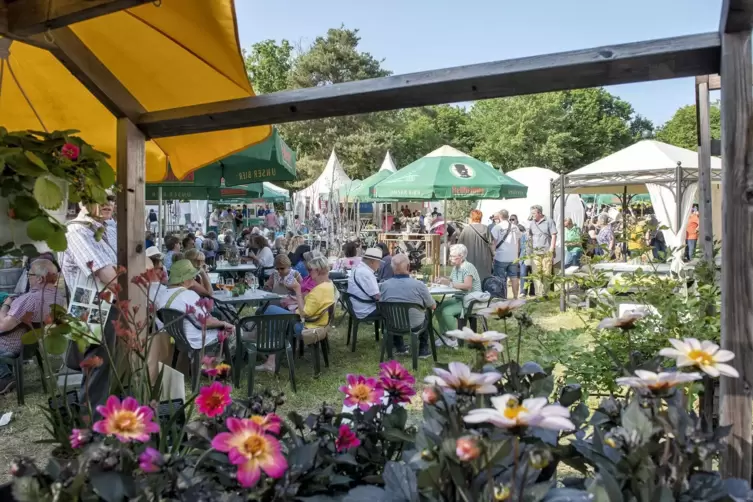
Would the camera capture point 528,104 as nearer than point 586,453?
No

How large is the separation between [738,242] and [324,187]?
687 inches

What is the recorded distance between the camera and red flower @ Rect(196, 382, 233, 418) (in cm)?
139

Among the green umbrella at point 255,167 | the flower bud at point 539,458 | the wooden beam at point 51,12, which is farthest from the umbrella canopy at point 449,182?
the flower bud at point 539,458

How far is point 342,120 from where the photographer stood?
3684 centimetres

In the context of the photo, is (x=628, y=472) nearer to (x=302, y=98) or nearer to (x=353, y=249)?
(x=302, y=98)

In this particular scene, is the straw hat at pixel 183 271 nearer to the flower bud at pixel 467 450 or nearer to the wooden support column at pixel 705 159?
the flower bud at pixel 467 450

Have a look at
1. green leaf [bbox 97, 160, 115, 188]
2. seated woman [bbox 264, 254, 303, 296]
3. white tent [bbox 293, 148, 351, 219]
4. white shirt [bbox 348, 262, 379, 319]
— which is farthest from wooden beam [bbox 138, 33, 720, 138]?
white tent [bbox 293, 148, 351, 219]

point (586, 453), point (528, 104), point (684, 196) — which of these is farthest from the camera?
point (528, 104)

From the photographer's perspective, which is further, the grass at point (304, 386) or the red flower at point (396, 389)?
the grass at point (304, 386)

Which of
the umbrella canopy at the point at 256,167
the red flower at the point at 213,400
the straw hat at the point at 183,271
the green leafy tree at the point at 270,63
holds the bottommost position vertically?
the red flower at the point at 213,400

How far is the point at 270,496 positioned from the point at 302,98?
1.45m

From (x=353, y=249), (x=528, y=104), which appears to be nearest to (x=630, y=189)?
(x=353, y=249)

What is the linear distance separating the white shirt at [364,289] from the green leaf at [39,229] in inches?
182

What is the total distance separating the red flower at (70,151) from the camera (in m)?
1.70
